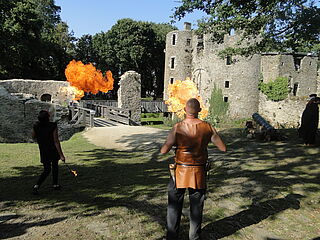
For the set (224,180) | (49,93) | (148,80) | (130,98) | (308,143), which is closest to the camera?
(224,180)

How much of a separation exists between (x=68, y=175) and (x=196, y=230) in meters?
3.96

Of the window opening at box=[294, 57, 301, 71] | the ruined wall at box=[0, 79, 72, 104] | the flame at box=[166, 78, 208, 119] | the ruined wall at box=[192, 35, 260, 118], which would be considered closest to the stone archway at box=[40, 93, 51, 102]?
the ruined wall at box=[0, 79, 72, 104]

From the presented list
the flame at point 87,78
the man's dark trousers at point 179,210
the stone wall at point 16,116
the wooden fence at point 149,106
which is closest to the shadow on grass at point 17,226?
the man's dark trousers at point 179,210

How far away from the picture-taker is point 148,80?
43.9 metres

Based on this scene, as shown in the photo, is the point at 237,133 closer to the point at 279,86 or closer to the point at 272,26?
the point at 272,26

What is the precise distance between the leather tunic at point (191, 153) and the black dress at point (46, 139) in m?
2.68

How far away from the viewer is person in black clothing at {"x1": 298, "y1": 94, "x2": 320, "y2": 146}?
328 inches

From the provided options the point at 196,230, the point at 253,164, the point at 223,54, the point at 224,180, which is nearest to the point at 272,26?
the point at 223,54

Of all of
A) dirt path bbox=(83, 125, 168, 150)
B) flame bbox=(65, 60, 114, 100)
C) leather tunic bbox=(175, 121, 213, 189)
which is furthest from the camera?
flame bbox=(65, 60, 114, 100)

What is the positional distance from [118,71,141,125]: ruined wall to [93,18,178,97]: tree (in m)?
20.3

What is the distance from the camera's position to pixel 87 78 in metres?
40.9

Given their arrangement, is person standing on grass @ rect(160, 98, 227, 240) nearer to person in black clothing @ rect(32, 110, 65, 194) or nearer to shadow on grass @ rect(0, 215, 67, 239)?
shadow on grass @ rect(0, 215, 67, 239)

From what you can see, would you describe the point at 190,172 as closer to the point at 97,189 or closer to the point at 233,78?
the point at 97,189

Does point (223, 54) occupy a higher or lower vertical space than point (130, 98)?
higher
